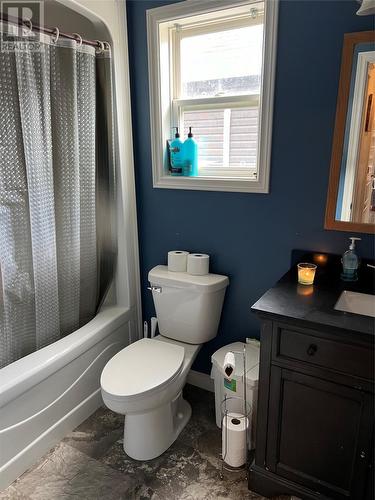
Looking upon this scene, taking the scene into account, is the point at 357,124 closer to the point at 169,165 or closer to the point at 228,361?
the point at 169,165

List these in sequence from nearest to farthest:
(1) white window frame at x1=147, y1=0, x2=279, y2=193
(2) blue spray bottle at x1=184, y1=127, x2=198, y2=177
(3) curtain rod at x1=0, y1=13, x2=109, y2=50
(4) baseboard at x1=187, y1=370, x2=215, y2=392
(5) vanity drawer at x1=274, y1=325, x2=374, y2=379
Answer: (5) vanity drawer at x1=274, y1=325, x2=374, y2=379 < (3) curtain rod at x1=0, y1=13, x2=109, y2=50 < (1) white window frame at x1=147, y1=0, x2=279, y2=193 < (2) blue spray bottle at x1=184, y1=127, x2=198, y2=177 < (4) baseboard at x1=187, y1=370, x2=215, y2=392

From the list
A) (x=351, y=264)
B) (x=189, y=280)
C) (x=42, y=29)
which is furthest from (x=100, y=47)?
(x=351, y=264)

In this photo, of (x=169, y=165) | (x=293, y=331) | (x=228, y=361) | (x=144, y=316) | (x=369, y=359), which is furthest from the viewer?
(x=144, y=316)

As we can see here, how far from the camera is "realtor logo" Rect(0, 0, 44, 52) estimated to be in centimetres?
137

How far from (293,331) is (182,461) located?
95 centimetres

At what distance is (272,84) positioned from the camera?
1.59 m

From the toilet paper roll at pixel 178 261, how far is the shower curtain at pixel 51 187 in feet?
1.34

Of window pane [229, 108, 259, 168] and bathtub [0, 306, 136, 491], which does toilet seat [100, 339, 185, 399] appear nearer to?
bathtub [0, 306, 136, 491]

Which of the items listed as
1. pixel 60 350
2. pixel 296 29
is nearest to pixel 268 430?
pixel 60 350

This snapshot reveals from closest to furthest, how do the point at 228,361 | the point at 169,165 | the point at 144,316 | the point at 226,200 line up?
the point at 228,361, the point at 226,200, the point at 169,165, the point at 144,316

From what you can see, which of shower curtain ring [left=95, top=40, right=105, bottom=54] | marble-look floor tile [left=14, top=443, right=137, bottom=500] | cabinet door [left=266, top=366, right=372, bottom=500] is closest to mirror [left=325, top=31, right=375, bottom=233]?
cabinet door [left=266, top=366, right=372, bottom=500]

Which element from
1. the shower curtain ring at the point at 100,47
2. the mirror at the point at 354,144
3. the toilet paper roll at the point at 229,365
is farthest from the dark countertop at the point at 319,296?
the shower curtain ring at the point at 100,47

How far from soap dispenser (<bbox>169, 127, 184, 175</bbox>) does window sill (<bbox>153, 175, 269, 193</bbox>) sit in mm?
55

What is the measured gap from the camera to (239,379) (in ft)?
5.46
